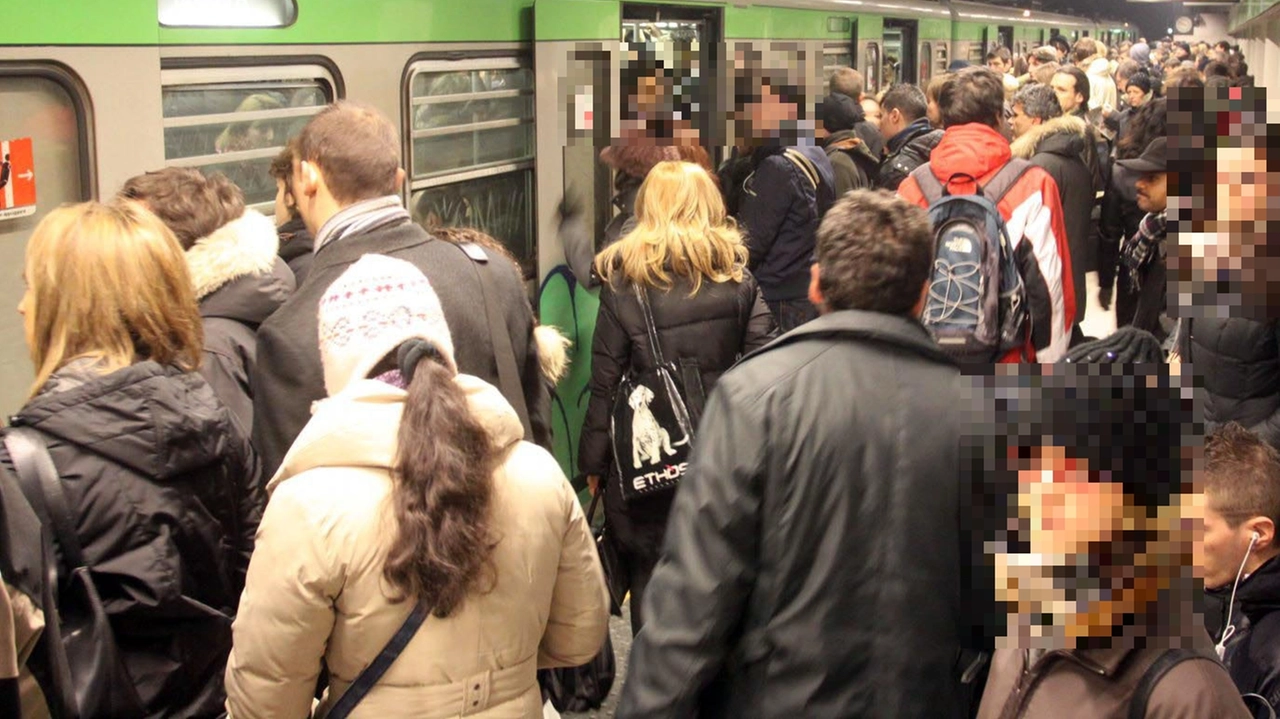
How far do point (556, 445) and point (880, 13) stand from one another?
19.2 ft

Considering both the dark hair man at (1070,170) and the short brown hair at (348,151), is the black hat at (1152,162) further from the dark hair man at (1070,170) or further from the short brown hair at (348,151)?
the short brown hair at (348,151)

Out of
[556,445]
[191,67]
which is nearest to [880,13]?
[556,445]

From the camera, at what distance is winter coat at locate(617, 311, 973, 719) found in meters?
2.16

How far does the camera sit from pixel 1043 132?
6.29 metres

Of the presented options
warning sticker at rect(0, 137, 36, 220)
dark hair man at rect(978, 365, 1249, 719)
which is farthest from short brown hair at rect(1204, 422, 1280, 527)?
warning sticker at rect(0, 137, 36, 220)

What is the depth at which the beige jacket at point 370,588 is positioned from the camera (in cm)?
202

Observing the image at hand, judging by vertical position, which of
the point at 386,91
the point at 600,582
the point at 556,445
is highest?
the point at 386,91

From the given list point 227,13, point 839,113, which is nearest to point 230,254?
point 227,13

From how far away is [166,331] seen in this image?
256 centimetres

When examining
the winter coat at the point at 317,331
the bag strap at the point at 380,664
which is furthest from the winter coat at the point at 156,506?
the bag strap at the point at 380,664

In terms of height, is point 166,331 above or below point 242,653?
above

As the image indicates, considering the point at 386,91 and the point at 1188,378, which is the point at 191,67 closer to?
the point at 386,91

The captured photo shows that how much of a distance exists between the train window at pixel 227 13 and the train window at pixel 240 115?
0.12 metres

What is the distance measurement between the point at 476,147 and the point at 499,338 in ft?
6.60
